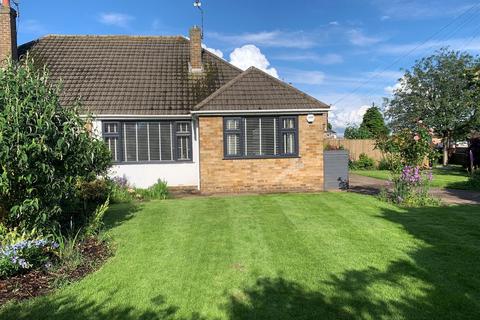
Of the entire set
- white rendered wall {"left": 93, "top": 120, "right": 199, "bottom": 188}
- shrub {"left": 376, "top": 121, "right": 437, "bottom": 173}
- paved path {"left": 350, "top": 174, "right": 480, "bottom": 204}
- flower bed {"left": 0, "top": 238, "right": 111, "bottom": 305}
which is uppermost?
shrub {"left": 376, "top": 121, "right": 437, "bottom": 173}

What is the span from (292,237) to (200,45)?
12.1 meters

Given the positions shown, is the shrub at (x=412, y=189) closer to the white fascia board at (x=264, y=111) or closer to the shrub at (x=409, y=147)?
the shrub at (x=409, y=147)

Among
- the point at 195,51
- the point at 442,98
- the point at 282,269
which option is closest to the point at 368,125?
the point at 442,98

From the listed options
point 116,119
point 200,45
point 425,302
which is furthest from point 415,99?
point 425,302

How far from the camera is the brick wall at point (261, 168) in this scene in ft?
44.9

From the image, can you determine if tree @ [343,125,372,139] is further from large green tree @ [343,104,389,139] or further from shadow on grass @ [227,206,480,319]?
shadow on grass @ [227,206,480,319]

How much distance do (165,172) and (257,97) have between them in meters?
4.60

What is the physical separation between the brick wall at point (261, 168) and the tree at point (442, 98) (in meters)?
16.4

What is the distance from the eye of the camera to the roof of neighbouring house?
554 inches

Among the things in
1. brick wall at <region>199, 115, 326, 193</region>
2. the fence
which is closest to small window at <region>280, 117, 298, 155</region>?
brick wall at <region>199, 115, 326, 193</region>

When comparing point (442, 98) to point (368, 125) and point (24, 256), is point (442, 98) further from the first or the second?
point (24, 256)

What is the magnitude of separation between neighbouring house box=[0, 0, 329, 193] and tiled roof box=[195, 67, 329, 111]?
0.03 m

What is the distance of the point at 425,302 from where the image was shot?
16.3ft

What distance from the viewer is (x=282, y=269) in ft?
20.4
